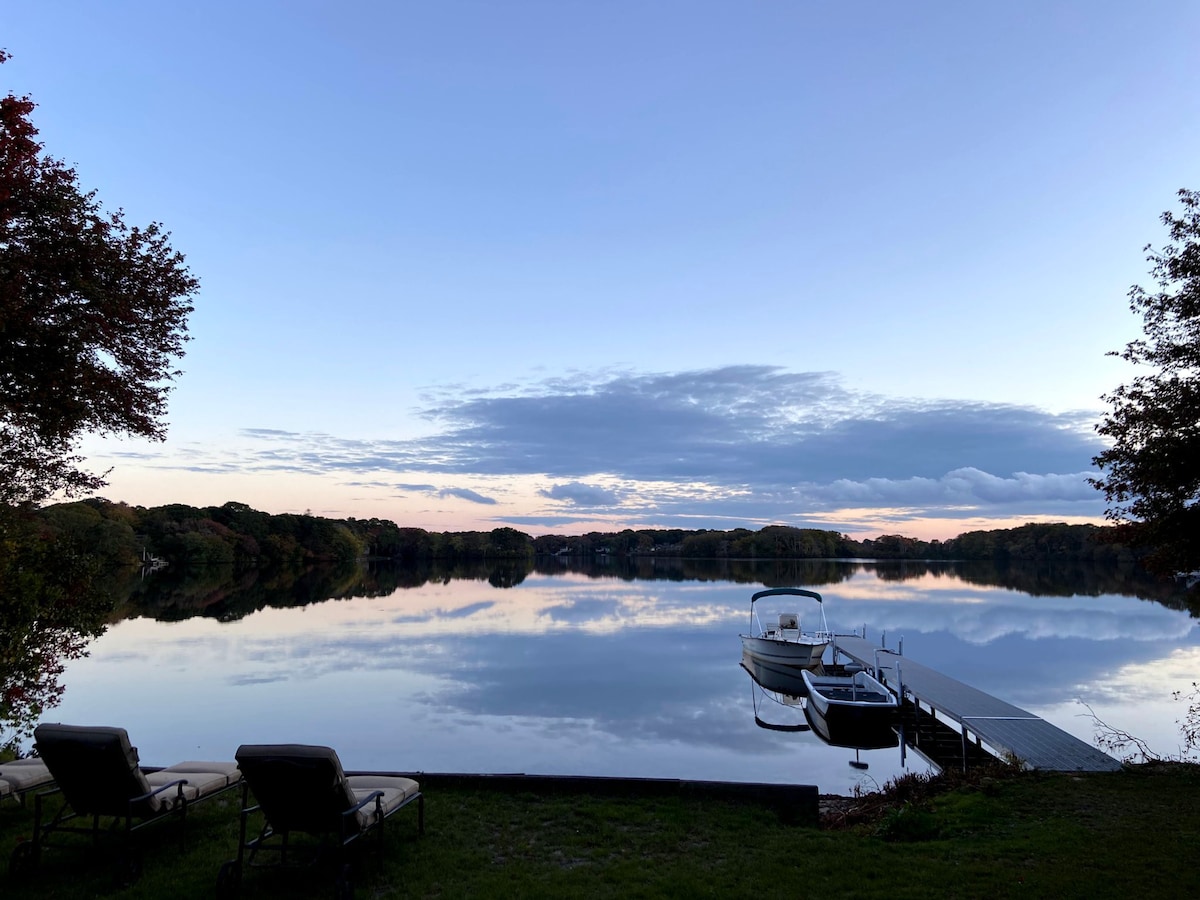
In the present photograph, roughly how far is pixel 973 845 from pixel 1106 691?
67.2 ft

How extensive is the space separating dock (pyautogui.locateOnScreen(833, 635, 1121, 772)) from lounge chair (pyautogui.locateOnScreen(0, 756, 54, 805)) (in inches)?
504

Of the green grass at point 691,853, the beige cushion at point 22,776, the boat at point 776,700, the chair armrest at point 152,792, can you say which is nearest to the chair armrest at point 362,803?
the green grass at point 691,853

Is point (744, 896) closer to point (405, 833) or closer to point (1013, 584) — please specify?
point (405, 833)

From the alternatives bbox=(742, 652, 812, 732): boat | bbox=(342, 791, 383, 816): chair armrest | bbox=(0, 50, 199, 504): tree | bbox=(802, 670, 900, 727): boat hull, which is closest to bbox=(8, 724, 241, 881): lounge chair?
bbox=(342, 791, 383, 816): chair armrest

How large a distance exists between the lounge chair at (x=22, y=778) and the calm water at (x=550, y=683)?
719 cm

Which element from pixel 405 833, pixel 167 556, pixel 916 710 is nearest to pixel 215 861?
Result: pixel 405 833

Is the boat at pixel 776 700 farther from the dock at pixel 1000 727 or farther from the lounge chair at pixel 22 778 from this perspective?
the lounge chair at pixel 22 778

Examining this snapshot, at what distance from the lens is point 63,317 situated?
885 cm

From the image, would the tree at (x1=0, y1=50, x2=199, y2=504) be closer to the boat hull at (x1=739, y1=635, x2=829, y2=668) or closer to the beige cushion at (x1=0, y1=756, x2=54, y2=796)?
the beige cushion at (x1=0, y1=756, x2=54, y2=796)

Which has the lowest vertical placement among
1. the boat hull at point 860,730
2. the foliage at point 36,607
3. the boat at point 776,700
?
the boat at point 776,700

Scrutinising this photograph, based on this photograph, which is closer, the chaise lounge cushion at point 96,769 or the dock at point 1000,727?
the chaise lounge cushion at point 96,769

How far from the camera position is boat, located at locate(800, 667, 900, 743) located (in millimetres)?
17156

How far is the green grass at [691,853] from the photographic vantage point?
5645 millimetres

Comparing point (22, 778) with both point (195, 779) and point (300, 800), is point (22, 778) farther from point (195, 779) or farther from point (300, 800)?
point (300, 800)
